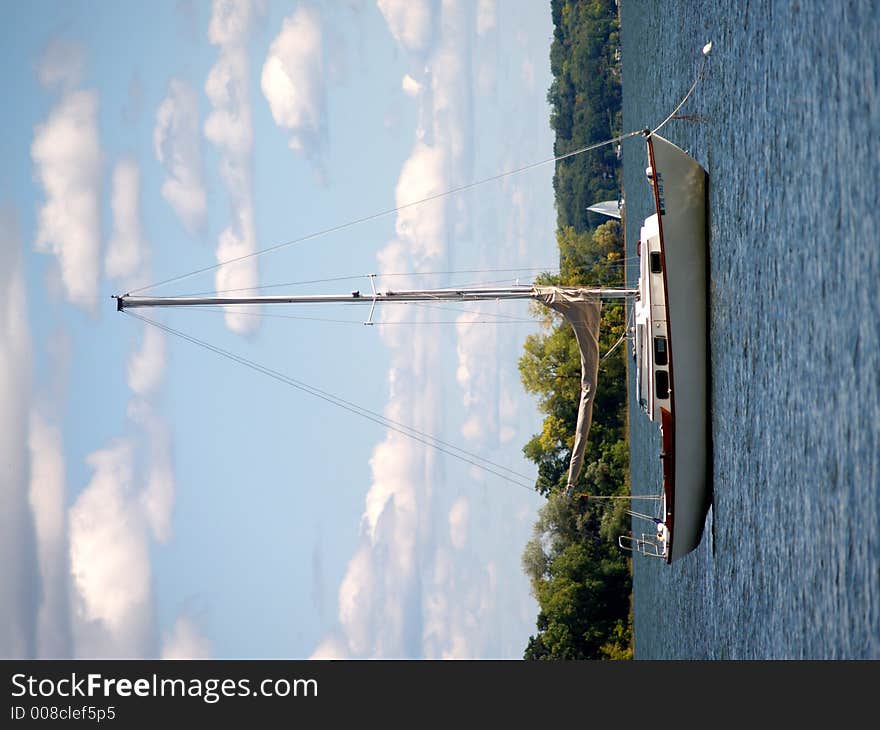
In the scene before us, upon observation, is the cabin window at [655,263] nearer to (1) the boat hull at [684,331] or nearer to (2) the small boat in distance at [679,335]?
(2) the small boat in distance at [679,335]

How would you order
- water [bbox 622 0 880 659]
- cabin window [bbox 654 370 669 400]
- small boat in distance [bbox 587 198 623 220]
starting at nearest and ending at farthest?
water [bbox 622 0 880 659] < cabin window [bbox 654 370 669 400] < small boat in distance [bbox 587 198 623 220]

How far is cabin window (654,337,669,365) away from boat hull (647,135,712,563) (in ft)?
6.44

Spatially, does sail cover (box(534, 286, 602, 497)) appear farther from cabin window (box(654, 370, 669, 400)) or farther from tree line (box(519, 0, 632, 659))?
tree line (box(519, 0, 632, 659))

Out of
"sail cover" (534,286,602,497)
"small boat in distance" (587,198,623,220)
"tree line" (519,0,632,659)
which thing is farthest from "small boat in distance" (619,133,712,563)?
"small boat in distance" (587,198,623,220)

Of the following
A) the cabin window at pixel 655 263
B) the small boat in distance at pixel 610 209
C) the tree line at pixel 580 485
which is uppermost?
the small boat in distance at pixel 610 209

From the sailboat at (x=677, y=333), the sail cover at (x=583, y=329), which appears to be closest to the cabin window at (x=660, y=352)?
the sailboat at (x=677, y=333)

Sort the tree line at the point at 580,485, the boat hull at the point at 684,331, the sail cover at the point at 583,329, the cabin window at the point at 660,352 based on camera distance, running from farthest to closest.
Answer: the tree line at the point at 580,485 → the sail cover at the point at 583,329 → the cabin window at the point at 660,352 → the boat hull at the point at 684,331

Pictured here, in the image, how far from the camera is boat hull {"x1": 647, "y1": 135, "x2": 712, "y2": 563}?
28.3 m

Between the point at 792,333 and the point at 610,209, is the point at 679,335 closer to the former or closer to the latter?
the point at 792,333

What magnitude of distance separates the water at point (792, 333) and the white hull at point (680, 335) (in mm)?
640

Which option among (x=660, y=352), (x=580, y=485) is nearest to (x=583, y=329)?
(x=660, y=352)

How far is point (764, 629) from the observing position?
890 inches

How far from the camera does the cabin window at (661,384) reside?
98.8 ft
